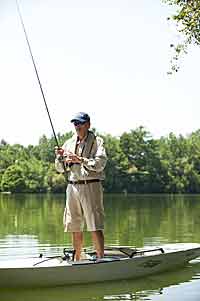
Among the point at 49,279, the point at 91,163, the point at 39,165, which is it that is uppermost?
the point at 39,165

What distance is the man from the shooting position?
3607 millimetres

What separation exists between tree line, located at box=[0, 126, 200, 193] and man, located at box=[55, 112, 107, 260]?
76.2 ft

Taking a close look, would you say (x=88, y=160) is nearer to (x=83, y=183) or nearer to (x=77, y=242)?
(x=83, y=183)

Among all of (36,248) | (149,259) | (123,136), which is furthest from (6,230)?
(123,136)

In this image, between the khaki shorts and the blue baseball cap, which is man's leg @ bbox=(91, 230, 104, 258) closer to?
the khaki shorts

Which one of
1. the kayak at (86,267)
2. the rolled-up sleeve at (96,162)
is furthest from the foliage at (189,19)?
the kayak at (86,267)

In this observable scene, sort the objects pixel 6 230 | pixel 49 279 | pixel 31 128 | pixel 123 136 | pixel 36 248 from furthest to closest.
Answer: pixel 123 136, pixel 31 128, pixel 6 230, pixel 36 248, pixel 49 279

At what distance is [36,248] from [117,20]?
3463 mm

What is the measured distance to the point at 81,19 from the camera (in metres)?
7.74

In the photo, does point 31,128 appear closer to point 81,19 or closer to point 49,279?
point 81,19

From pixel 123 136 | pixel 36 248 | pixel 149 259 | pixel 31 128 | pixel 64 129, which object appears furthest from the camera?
A: pixel 123 136

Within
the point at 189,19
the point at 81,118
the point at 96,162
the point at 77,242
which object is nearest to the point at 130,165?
the point at 189,19

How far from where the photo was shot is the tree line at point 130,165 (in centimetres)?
2909

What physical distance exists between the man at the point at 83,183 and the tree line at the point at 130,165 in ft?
76.2
